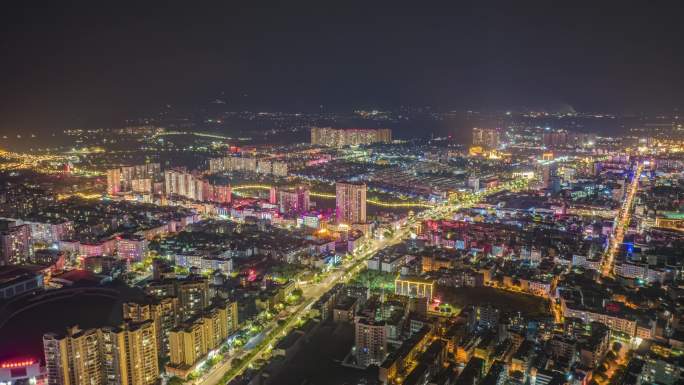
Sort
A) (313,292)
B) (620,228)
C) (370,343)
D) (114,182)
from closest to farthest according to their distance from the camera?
(370,343)
(313,292)
(620,228)
(114,182)

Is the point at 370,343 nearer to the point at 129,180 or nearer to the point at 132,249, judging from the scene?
the point at 132,249

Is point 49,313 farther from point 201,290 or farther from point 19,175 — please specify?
point 19,175

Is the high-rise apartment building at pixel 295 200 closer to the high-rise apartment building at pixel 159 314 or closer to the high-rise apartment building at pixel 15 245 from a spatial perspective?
the high-rise apartment building at pixel 15 245

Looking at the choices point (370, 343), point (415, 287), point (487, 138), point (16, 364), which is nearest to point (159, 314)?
point (16, 364)

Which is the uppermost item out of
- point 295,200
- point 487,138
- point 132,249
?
point 487,138

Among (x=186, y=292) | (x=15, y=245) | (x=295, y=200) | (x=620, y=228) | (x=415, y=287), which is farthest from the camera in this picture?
(x=295, y=200)
